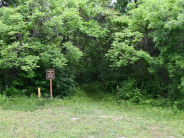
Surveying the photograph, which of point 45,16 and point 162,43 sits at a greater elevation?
point 45,16

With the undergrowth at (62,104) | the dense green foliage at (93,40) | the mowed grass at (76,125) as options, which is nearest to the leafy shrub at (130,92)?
the dense green foliage at (93,40)

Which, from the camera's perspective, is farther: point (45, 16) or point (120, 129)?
point (45, 16)

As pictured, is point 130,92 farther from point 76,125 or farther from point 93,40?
point 76,125

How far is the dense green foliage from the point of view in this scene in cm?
859

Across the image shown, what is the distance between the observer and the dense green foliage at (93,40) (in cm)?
859

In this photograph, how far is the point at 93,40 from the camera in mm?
13836

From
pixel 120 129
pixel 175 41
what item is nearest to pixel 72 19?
pixel 175 41

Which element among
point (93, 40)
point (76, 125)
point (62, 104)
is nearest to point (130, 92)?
point (62, 104)

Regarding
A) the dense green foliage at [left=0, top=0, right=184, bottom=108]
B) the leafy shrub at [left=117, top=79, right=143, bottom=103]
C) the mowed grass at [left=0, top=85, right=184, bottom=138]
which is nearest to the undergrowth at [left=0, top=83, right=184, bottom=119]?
the mowed grass at [left=0, top=85, right=184, bottom=138]

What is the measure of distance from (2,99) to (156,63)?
8.20m

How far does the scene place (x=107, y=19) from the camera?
1341cm

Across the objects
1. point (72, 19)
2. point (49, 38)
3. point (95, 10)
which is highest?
point (95, 10)

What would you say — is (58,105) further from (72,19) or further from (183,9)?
(183,9)

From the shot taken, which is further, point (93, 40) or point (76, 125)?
point (93, 40)
